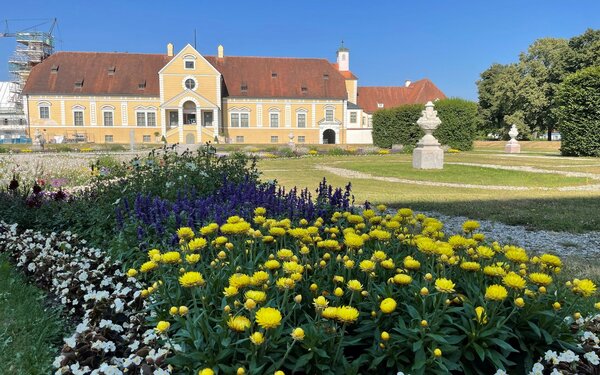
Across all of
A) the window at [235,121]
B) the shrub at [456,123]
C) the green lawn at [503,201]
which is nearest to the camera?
the green lawn at [503,201]

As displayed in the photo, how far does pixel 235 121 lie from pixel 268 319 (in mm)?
46257

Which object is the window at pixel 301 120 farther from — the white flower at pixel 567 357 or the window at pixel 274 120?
the white flower at pixel 567 357

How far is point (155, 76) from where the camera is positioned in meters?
46.1

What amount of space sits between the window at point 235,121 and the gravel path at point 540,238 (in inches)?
1633

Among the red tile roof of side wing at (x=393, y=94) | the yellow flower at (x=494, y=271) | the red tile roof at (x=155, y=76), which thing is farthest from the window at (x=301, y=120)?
the yellow flower at (x=494, y=271)

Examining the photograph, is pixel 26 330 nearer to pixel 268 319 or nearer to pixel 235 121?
pixel 268 319

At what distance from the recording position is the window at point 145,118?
1783 inches

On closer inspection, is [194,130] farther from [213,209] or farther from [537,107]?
[213,209]

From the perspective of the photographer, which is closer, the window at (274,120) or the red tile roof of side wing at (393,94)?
the window at (274,120)

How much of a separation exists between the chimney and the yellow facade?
10.2 metres

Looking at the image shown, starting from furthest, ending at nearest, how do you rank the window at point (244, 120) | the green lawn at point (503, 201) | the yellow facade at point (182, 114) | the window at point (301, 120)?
the window at point (301, 120)
the window at point (244, 120)
the yellow facade at point (182, 114)
the green lawn at point (503, 201)

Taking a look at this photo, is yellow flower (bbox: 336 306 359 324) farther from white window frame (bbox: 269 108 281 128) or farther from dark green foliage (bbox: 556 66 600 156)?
white window frame (bbox: 269 108 281 128)

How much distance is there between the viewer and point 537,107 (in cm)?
4394

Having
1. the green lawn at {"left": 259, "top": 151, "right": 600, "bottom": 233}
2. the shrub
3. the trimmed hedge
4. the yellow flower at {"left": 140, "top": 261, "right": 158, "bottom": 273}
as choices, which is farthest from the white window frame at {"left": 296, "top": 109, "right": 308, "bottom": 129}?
the yellow flower at {"left": 140, "top": 261, "right": 158, "bottom": 273}
